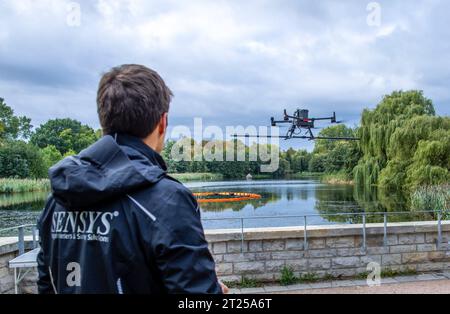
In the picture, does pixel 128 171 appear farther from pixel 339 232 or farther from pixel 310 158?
pixel 310 158

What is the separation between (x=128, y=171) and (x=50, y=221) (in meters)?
0.38

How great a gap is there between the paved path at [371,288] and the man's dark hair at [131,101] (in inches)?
151

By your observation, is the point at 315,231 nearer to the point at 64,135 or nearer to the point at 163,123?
the point at 163,123

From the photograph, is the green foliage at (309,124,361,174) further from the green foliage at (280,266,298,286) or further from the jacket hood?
the jacket hood

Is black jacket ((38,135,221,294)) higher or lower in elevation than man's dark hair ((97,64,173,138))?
lower

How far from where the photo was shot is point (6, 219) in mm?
15602

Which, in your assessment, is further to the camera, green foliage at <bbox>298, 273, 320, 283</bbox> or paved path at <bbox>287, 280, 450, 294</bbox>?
green foliage at <bbox>298, 273, 320, 283</bbox>

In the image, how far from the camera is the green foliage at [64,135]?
4131 centimetres

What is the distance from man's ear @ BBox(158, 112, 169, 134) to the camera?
1166 millimetres

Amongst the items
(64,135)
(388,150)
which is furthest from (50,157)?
(388,150)

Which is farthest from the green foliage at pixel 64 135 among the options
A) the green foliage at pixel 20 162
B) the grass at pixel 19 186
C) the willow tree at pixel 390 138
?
the willow tree at pixel 390 138

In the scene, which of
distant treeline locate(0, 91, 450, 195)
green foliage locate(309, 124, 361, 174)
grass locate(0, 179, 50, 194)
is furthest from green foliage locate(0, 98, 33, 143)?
green foliage locate(309, 124, 361, 174)

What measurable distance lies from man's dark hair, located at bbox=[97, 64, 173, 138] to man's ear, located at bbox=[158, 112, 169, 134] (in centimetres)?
2
